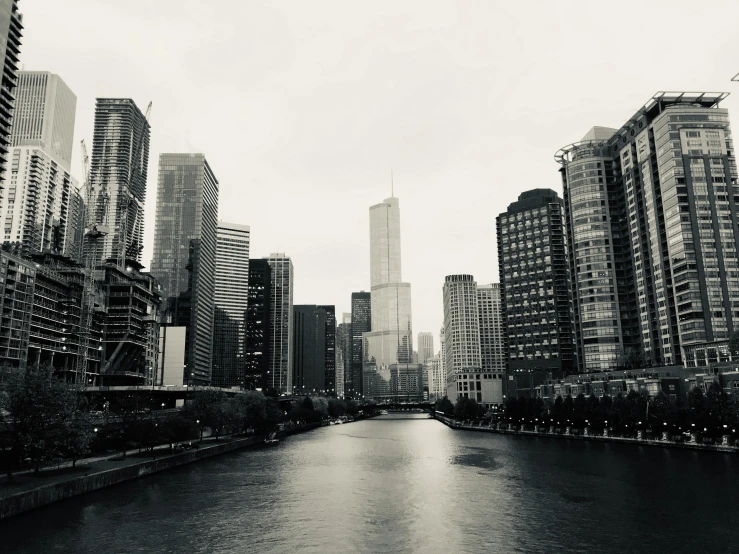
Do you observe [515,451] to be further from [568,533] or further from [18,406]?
[18,406]

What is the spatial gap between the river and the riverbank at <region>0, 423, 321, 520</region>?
140cm

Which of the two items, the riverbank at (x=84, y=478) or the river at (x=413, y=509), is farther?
the riverbank at (x=84, y=478)

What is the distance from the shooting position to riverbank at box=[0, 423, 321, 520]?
220 ft

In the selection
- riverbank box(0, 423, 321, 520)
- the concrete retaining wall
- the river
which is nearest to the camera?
the river

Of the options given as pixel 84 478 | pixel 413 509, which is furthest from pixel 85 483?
pixel 413 509

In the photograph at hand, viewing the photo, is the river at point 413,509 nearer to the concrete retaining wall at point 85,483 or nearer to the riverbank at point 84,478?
the concrete retaining wall at point 85,483

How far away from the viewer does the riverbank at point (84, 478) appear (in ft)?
220

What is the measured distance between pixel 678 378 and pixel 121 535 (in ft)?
540

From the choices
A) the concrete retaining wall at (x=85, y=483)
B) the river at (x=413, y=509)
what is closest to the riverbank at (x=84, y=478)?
the concrete retaining wall at (x=85, y=483)

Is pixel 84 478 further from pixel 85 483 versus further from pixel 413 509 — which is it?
pixel 413 509

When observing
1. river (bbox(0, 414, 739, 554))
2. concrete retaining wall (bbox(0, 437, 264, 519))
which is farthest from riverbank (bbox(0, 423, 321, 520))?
river (bbox(0, 414, 739, 554))

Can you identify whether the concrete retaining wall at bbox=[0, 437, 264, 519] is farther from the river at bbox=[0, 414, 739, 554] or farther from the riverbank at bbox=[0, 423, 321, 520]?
the river at bbox=[0, 414, 739, 554]

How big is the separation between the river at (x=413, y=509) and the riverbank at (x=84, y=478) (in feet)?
4.60

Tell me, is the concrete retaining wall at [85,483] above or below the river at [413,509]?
above
